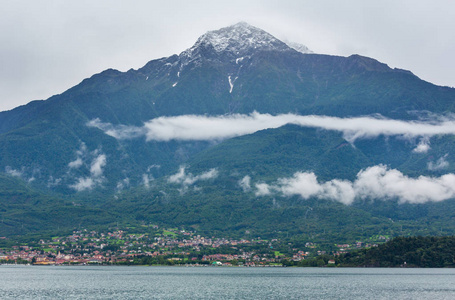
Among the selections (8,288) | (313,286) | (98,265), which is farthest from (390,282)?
(98,265)

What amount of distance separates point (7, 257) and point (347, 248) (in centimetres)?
10777

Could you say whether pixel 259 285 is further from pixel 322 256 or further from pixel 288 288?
pixel 322 256

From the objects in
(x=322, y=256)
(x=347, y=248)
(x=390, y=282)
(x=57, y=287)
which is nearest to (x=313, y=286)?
(x=390, y=282)

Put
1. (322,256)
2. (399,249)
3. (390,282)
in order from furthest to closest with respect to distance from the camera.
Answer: (322,256), (399,249), (390,282)

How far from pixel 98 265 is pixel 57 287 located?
292 feet

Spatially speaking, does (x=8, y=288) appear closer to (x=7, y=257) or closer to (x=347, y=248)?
(x=7, y=257)

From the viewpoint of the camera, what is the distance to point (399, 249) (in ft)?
520

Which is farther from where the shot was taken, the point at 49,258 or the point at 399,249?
the point at 49,258

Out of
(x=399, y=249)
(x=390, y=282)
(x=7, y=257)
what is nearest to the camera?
(x=390, y=282)

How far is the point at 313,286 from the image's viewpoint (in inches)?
4498

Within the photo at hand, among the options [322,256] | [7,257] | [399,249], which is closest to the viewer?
[399,249]

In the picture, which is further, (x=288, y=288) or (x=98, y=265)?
Answer: (x=98, y=265)

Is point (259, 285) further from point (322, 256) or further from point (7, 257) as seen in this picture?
point (7, 257)

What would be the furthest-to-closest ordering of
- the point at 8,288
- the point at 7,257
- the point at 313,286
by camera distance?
the point at 7,257
the point at 313,286
the point at 8,288
